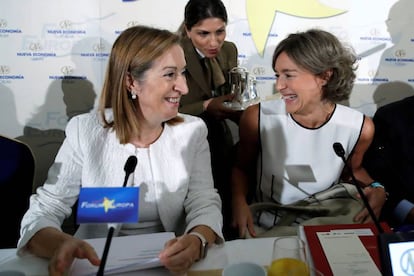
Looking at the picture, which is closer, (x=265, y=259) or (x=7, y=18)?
(x=265, y=259)

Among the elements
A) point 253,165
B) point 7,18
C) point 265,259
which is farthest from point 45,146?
point 265,259

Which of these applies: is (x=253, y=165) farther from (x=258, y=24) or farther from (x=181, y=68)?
(x=258, y=24)

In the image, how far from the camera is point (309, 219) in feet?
4.44

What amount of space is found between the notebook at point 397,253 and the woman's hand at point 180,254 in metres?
0.45

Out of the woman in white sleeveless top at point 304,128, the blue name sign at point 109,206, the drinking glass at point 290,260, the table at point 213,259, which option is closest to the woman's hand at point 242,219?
the woman in white sleeveless top at point 304,128

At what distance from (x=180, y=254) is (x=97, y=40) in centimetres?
180

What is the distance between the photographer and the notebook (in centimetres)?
69

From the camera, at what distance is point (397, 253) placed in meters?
0.70

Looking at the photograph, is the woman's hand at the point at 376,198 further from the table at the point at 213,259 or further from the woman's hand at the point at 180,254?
the woman's hand at the point at 180,254

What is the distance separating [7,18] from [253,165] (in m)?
1.74

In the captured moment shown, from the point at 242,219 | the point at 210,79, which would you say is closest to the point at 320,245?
the point at 242,219

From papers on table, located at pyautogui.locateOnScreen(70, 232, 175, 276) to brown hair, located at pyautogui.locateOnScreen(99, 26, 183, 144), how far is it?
0.37m

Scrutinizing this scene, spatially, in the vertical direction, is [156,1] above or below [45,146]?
above

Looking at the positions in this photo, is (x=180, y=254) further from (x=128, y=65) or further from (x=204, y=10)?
(x=204, y=10)
